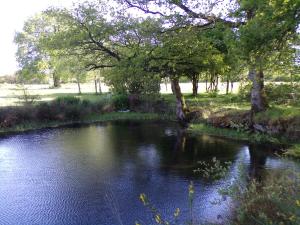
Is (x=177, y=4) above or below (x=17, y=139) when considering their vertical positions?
above

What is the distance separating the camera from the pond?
29.1 feet

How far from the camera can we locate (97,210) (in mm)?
9016

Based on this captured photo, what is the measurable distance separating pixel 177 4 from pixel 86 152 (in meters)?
8.77

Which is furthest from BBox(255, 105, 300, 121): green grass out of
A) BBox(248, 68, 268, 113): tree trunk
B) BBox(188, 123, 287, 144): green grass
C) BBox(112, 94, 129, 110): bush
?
BBox(112, 94, 129, 110): bush

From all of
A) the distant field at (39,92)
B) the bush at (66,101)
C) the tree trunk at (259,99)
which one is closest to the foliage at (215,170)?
the tree trunk at (259,99)

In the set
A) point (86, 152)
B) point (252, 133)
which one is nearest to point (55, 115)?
point (86, 152)

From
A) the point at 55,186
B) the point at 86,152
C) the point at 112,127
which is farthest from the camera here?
the point at 112,127

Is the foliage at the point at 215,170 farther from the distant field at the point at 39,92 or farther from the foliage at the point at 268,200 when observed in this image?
the distant field at the point at 39,92

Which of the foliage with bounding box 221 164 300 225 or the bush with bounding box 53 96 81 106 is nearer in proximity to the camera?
the foliage with bounding box 221 164 300 225

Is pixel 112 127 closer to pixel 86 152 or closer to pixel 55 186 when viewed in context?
pixel 86 152

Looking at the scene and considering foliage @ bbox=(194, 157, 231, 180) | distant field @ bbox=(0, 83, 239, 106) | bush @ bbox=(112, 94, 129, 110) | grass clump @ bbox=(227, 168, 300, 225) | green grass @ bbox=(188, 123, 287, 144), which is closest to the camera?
grass clump @ bbox=(227, 168, 300, 225)

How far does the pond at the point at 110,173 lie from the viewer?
888 cm

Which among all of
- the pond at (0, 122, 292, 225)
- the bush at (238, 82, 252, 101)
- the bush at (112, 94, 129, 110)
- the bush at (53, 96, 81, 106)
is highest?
the bush at (238, 82, 252, 101)

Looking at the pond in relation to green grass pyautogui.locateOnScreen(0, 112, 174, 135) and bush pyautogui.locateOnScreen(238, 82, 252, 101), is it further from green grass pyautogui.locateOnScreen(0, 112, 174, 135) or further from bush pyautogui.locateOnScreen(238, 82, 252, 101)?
bush pyautogui.locateOnScreen(238, 82, 252, 101)
